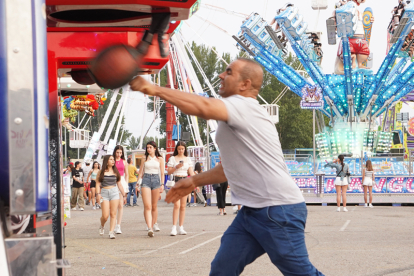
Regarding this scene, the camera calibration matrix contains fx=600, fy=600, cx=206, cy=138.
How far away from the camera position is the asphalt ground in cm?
690

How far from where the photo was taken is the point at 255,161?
328cm

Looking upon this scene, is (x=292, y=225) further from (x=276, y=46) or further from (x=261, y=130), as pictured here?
(x=276, y=46)

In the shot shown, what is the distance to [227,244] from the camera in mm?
3477

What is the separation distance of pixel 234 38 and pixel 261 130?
29289mm

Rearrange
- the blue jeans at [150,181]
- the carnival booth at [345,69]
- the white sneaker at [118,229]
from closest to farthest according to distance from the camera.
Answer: the blue jeans at [150,181]
the white sneaker at [118,229]
the carnival booth at [345,69]

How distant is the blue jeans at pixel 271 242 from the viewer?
3283 mm

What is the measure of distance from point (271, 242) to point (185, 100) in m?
1.06

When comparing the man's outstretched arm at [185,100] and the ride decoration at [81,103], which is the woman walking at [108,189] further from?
the man's outstretched arm at [185,100]

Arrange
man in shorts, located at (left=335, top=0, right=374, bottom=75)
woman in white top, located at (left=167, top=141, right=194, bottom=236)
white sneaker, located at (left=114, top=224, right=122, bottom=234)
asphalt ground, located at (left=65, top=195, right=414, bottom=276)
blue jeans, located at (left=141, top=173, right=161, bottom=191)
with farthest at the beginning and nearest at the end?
man in shorts, located at (left=335, top=0, right=374, bottom=75), white sneaker, located at (left=114, top=224, right=122, bottom=234), woman in white top, located at (left=167, top=141, right=194, bottom=236), blue jeans, located at (left=141, top=173, right=161, bottom=191), asphalt ground, located at (left=65, top=195, right=414, bottom=276)

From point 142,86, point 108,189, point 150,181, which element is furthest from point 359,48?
point 142,86

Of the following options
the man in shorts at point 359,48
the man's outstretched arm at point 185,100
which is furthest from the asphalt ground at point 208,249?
the man in shorts at point 359,48

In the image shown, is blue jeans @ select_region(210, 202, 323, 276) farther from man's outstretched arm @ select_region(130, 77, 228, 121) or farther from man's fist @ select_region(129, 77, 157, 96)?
man's fist @ select_region(129, 77, 157, 96)

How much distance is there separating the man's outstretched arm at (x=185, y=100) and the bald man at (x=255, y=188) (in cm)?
29

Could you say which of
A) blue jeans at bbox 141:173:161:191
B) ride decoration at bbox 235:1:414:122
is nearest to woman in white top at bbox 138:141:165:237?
blue jeans at bbox 141:173:161:191
